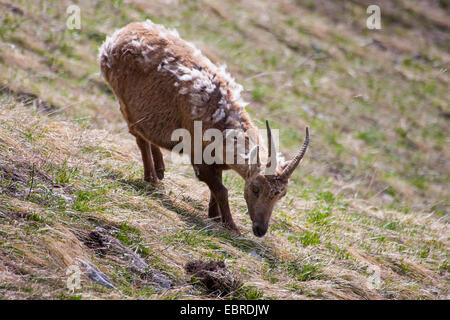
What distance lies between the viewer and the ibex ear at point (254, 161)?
234 inches

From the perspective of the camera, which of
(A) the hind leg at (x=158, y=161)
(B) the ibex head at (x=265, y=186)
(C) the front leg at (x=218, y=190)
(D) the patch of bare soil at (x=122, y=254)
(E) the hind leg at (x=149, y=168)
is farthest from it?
(A) the hind leg at (x=158, y=161)

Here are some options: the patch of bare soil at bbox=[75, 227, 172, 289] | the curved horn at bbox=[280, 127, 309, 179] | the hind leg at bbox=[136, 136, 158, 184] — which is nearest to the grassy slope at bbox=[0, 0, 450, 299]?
the patch of bare soil at bbox=[75, 227, 172, 289]

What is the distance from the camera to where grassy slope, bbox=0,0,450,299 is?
498cm

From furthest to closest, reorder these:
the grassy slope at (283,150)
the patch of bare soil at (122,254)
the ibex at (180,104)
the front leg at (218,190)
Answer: the front leg at (218,190), the ibex at (180,104), the grassy slope at (283,150), the patch of bare soil at (122,254)

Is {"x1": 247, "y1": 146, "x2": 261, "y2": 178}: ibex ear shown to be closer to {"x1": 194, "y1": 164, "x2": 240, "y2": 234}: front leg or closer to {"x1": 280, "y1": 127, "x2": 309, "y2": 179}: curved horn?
{"x1": 280, "y1": 127, "x2": 309, "y2": 179}: curved horn

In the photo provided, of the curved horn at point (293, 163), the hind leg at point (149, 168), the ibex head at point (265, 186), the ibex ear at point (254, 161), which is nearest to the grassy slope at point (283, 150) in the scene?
the hind leg at point (149, 168)

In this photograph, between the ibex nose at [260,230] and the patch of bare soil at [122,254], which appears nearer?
the patch of bare soil at [122,254]

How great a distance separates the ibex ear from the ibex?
0.01m

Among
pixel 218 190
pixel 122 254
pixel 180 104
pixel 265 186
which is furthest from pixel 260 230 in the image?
pixel 180 104

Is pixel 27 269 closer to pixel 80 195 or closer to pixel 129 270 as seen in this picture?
pixel 129 270

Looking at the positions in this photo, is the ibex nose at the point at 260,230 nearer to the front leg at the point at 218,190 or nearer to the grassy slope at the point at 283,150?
the grassy slope at the point at 283,150

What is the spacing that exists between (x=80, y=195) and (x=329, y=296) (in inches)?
104

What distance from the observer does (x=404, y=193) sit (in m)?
11.3
